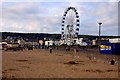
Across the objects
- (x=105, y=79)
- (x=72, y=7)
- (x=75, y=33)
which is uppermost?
(x=72, y=7)

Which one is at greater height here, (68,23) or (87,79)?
(68,23)

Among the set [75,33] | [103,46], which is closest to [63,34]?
[75,33]

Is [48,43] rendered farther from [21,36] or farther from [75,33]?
[75,33]

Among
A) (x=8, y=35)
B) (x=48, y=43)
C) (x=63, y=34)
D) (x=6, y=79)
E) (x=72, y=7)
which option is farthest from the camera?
(x=8, y=35)

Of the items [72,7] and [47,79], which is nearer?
[47,79]

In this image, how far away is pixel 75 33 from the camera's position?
289 feet

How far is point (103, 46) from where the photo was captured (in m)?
59.9

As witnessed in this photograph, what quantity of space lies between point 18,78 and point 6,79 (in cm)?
93

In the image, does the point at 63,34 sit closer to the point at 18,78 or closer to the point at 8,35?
the point at 18,78

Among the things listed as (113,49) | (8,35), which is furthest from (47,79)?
(8,35)

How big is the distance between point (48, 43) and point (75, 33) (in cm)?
6430

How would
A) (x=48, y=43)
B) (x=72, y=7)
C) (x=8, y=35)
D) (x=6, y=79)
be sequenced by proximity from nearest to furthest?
1. (x=6, y=79)
2. (x=72, y=7)
3. (x=48, y=43)
4. (x=8, y=35)

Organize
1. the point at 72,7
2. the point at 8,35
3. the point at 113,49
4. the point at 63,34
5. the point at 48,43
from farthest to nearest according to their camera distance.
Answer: the point at 8,35 < the point at 48,43 < the point at 63,34 < the point at 72,7 < the point at 113,49

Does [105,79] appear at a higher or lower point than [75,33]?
lower
